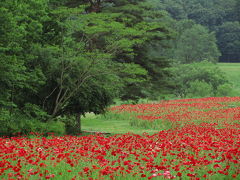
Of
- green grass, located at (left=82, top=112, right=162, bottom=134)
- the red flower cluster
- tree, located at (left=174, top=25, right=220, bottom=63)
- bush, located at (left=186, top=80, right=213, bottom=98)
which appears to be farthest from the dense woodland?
tree, located at (left=174, top=25, right=220, bottom=63)

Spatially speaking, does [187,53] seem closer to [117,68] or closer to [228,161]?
[117,68]

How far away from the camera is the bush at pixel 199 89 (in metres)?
49.0

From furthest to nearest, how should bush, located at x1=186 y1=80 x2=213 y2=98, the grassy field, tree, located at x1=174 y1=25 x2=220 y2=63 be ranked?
tree, located at x1=174 y1=25 x2=220 y2=63
bush, located at x1=186 y1=80 x2=213 y2=98
the grassy field

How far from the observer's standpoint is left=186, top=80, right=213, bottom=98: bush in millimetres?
48969

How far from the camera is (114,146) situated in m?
10.2

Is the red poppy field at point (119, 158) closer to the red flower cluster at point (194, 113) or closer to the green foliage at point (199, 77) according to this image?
the red flower cluster at point (194, 113)

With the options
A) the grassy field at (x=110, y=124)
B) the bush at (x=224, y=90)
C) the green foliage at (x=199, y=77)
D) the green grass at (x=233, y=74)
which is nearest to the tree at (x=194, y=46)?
the green grass at (x=233, y=74)

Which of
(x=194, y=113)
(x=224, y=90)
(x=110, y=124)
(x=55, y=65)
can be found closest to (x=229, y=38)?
(x=224, y=90)

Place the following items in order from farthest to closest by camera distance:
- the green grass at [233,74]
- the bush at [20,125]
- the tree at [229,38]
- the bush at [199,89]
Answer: the tree at [229,38] → the green grass at [233,74] → the bush at [199,89] → the bush at [20,125]

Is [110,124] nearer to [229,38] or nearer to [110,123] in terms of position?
[110,123]

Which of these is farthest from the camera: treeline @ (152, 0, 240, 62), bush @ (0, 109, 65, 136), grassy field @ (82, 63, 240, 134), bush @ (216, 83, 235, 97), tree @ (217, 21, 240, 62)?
treeline @ (152, 0, 240, 62)

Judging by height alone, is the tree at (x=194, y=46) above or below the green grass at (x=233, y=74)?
above

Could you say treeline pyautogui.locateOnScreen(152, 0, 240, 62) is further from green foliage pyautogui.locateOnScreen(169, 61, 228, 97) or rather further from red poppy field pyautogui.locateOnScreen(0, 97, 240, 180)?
red poppy field pyautogui.locateOnScreen(0, 97, 240, 180)

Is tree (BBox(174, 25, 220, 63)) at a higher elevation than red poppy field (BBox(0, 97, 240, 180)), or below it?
higher
